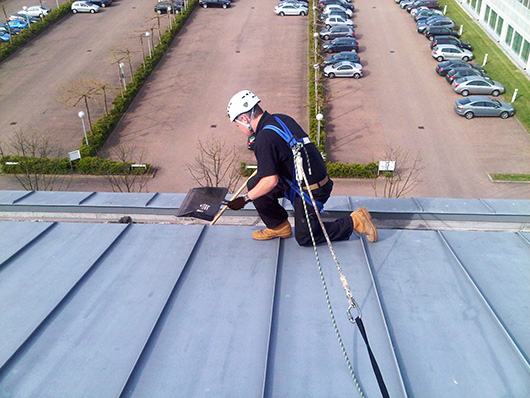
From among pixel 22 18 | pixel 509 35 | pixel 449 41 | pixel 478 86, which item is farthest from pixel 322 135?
pixel 22 18

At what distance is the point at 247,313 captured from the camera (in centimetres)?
468

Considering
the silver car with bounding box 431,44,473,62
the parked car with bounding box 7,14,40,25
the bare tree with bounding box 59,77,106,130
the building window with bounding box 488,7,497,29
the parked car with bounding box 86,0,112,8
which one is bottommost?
the bare tree with bounding box 59,77,106,130

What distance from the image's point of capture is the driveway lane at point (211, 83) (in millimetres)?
22422

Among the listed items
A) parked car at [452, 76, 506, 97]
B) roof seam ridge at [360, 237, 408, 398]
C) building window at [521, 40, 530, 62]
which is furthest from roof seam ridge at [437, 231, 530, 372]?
building window at [521, 40, 530, 62]

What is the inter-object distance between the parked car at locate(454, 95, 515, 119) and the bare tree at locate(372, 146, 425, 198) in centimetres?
485

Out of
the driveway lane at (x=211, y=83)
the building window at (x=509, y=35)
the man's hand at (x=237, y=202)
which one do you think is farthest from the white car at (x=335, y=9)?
the man's hand at (x=237, y=202)

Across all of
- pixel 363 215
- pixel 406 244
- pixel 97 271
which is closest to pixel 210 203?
pixel 97 271

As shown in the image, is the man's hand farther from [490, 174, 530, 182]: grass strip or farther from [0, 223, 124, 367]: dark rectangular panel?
[490, 174, 530, 182]: grass strip

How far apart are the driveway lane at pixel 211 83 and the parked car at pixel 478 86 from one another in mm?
8444

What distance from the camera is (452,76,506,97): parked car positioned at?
2602cm

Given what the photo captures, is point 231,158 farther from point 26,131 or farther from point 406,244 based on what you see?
point 406,244

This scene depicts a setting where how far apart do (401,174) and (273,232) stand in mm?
15442

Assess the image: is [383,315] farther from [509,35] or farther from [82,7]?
[82,7]

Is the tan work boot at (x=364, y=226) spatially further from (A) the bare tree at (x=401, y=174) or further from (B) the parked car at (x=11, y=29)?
(B) the parked car at (x=11, y=29)
